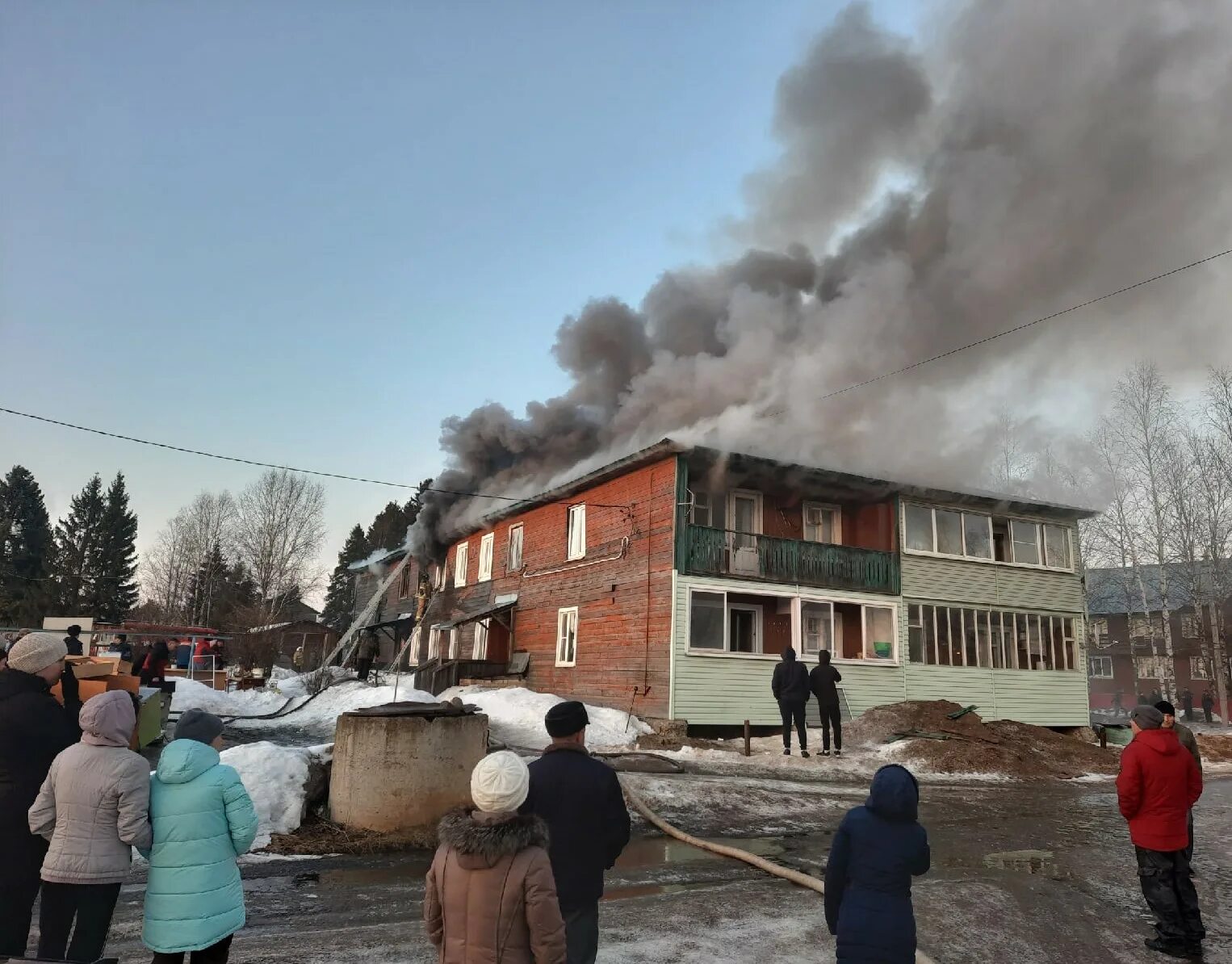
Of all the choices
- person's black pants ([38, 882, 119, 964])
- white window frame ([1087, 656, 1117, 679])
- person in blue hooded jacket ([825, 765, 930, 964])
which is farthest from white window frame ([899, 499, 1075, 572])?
white window frame ([1087, 656, 1117, 679])

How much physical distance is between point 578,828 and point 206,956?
166 cm

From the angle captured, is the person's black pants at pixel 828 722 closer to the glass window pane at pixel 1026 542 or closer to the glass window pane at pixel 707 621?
the glass window pane at pixel 707 621

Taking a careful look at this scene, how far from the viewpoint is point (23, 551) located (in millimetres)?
55781

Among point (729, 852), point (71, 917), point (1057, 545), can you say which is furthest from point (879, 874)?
point (1057, 545)

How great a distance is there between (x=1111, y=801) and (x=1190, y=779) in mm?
8176

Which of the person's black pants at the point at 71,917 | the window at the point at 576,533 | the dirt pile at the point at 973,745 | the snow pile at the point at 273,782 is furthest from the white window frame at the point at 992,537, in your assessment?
the person's black pants at the point at 71,917

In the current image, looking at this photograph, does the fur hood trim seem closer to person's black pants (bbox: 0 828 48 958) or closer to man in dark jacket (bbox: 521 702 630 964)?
man in dark jacket (bbox: 521 702 630 964)

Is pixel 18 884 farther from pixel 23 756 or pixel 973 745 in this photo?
pixel 973 745

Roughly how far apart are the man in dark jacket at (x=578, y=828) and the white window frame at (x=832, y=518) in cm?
1808

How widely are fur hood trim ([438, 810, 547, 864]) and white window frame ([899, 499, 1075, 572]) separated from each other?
20082 millimetres

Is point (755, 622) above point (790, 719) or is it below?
above

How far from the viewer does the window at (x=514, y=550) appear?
24.5 metres

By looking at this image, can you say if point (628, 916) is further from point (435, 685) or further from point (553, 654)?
point (435, 685)

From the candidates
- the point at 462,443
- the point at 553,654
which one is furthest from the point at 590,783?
the point at 462,443
